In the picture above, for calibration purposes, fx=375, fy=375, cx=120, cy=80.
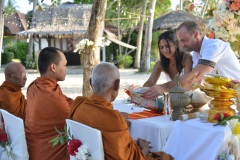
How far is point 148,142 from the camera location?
8.62 feet

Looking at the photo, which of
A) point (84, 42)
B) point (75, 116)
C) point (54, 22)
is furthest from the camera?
point (54, 22)

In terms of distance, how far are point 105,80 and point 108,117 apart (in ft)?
0.81

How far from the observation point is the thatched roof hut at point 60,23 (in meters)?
23.1

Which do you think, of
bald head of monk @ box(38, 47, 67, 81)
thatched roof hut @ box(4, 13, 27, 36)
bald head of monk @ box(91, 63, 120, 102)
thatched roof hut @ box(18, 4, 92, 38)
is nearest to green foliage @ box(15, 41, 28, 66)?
thatched roof hut @ box(4, 13, 27, 36)

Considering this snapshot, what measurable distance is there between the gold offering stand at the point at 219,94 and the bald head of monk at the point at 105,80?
24.8 inches

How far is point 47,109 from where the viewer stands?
Answer: 2895 millimetres

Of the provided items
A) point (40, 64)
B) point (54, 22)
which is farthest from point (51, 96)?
point (54, 22)

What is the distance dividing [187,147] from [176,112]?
0.30 meters

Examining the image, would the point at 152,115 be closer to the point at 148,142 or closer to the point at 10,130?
the point at 148,142

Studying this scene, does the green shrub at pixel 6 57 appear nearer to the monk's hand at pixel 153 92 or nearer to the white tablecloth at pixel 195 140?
the monk's hand at pixel 153 92

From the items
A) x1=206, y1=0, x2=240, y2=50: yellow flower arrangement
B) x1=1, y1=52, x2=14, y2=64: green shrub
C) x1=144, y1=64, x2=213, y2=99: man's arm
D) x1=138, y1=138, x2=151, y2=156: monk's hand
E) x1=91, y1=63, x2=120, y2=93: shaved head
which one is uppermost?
x1=206, y1=0, x2=240, y2=50: yellow flower arrangement

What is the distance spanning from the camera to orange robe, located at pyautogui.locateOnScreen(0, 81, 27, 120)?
3.47 m

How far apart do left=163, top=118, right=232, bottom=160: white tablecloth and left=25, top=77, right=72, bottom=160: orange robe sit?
2.74 feet

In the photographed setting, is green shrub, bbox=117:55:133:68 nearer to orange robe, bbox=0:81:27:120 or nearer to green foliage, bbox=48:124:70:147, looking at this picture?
orange robe, bbox=0:81:27:120
